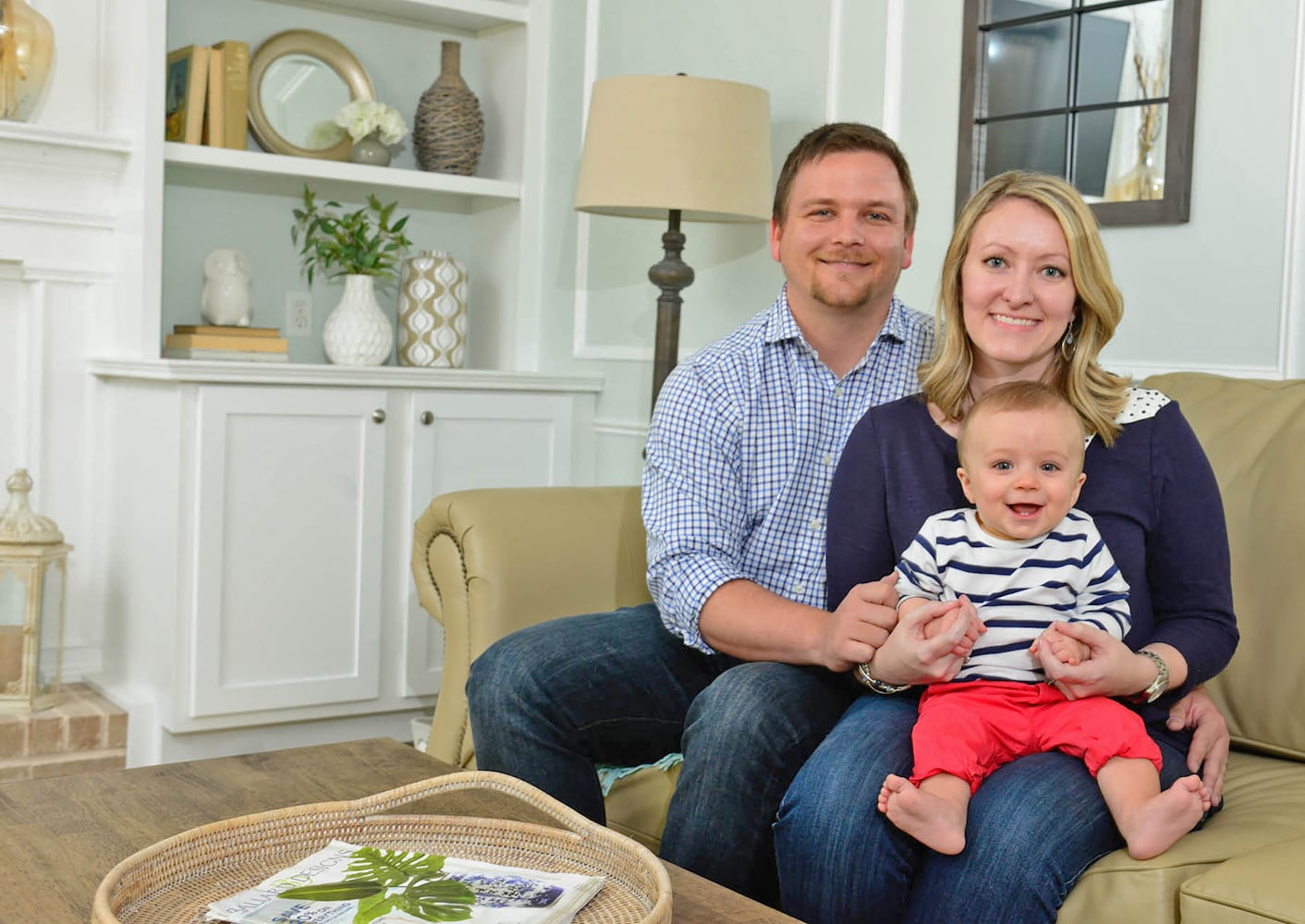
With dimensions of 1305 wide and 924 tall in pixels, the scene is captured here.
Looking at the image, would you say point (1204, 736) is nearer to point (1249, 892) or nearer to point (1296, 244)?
point (1249, 892)

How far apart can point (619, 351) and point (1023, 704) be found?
6.54 ft

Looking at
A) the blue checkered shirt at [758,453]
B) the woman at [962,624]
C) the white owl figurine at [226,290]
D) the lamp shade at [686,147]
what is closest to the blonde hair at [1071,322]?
the woman at [962,624]

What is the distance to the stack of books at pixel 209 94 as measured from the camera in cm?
304

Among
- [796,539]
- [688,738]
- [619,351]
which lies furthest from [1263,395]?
[619,351]

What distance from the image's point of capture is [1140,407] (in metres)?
1.64

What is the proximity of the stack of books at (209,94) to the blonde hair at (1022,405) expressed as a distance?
2119mm

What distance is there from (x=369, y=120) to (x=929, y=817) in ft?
7.94

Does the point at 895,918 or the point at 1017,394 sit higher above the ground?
the point at 1017,394

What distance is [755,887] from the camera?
1626 millimetres

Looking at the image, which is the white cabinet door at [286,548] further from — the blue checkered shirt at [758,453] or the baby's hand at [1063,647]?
the baby's hand at [1063,647]

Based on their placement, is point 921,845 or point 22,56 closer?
point 921,845

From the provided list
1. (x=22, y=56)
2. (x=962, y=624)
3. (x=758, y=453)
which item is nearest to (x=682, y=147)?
(x=758, y=453)

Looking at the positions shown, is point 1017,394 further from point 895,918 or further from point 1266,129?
point 1266,129

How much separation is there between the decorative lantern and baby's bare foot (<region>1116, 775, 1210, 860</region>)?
7.31 feet
